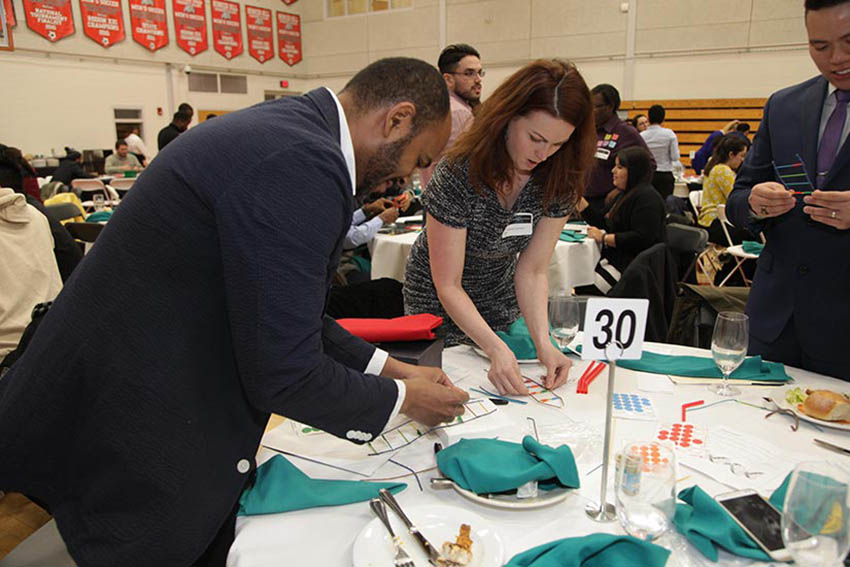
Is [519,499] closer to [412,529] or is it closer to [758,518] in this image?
[412,529]

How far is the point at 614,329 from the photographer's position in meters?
0.98

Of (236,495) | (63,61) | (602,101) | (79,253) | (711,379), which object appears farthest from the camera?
(63,61)

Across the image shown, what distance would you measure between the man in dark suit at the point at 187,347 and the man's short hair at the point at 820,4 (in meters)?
1.26

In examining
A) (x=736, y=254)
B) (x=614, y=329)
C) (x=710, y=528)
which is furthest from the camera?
(x=736, y=254)

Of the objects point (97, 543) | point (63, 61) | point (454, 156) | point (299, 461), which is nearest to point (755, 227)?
point (454, 156)

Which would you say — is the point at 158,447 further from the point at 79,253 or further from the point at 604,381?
the point at 79,253

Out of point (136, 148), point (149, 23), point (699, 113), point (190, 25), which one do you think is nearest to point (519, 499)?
point (699, 113)

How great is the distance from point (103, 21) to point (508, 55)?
7863 millimetres

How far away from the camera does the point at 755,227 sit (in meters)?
1.82

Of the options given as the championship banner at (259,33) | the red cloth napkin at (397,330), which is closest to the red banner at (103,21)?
the championship banner at (259,33)

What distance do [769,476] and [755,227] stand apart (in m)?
0.99

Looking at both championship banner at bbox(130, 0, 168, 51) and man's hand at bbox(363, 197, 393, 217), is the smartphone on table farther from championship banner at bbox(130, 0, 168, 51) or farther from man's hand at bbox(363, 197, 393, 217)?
championship banner at bbox(130, 0, 168, 51)

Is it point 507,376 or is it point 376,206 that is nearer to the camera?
point 507,376

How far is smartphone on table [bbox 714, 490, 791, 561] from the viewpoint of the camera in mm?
858
